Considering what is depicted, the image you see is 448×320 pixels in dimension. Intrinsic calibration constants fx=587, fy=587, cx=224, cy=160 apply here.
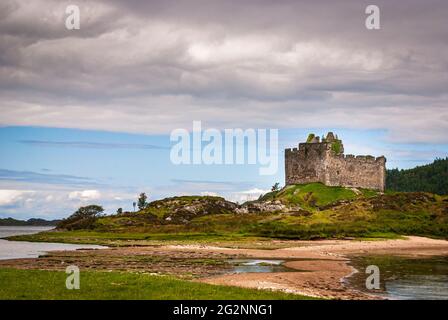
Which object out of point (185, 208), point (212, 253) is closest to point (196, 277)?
point (212, 253)

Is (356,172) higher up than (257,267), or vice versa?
(356,172)

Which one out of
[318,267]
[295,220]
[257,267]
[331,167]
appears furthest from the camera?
[331,167]

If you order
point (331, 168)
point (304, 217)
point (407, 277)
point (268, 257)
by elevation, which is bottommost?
point (268, 257)

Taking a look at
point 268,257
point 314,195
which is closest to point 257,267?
point 268,257

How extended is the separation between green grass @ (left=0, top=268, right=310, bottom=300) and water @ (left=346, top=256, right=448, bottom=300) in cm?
1081

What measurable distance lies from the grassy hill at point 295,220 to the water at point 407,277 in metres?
45.1

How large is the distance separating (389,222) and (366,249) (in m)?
38.5

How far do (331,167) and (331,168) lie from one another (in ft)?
0.95

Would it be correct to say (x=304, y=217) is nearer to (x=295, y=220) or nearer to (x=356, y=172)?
(x=295, y=220)

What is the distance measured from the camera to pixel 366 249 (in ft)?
304

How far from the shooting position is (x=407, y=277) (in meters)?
52.6

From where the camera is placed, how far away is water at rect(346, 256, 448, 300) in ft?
136
